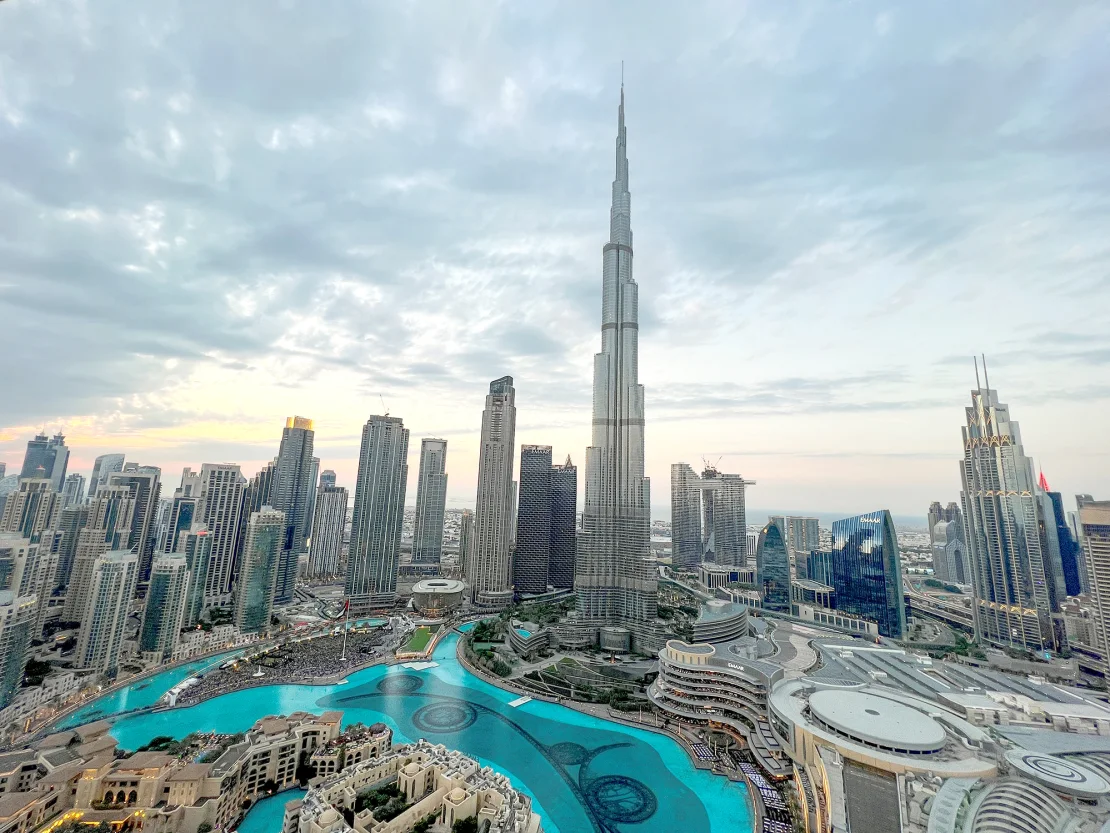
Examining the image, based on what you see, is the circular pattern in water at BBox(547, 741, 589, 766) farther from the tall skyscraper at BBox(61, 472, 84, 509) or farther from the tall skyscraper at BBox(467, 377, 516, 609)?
the tall skyscraper at BBox(61, 472, 84, 509)

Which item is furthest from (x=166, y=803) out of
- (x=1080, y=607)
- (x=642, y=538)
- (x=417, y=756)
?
(x=1080, y=607)

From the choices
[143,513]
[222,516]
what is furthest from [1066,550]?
[143,513]

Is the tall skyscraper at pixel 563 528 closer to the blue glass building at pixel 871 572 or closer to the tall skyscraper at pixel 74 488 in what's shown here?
the blue glass building at pixel 871 572

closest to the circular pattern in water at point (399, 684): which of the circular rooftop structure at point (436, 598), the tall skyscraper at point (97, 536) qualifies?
the circular rooftop structure at point (436, 598)

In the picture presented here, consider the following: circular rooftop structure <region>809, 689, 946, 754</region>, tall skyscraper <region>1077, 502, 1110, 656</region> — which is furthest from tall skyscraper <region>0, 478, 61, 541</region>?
tall skyscraper <region>1077, 502, 1110, 656</region>

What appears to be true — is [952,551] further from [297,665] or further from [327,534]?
[327,534]

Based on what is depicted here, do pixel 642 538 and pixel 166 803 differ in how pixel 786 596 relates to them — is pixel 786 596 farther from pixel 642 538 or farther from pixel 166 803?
pixel 166 803
